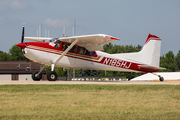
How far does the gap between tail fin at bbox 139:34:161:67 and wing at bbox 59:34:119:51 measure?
4.82 m

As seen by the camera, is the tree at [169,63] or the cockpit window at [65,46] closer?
the cockpit window at [65,46]

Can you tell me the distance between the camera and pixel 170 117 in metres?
6.14

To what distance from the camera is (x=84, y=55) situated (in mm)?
20406

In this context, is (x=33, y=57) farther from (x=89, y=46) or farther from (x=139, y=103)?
(x=139, y=103)

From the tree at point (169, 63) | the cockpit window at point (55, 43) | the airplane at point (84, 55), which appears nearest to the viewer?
the airplane at point (84, 55)

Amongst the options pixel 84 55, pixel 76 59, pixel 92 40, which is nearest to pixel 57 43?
pixel 76 59

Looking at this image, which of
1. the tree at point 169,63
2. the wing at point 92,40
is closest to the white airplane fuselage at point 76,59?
the wing at point 92,40

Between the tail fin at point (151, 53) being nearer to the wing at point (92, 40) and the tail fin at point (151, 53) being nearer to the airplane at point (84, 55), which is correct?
the airplane at point (84, 55)

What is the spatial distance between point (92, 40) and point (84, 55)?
1.63 metres

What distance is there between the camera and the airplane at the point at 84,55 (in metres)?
18.8

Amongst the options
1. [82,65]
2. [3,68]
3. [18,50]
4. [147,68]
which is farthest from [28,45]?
[18,50]

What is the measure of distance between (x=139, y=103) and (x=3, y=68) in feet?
187

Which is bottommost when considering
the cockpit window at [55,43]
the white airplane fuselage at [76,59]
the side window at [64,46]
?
the white airplane fuselage at [76,59]

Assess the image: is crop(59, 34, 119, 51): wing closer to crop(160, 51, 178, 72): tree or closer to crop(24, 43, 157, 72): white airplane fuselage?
crop(24, 43, 157, 72): white airplane fuselage
